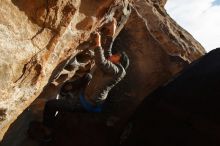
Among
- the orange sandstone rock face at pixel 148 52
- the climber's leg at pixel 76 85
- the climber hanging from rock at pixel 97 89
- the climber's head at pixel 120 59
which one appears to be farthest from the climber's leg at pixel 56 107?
the orange sandstone rock face at pixel 148 52

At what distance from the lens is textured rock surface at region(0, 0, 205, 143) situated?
383 centimetres

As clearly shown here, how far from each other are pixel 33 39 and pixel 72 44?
1435mm

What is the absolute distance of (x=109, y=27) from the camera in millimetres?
6801

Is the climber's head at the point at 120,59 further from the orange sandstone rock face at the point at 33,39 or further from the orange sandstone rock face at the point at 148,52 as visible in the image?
the orange sandstone rock face at the point at 148,52

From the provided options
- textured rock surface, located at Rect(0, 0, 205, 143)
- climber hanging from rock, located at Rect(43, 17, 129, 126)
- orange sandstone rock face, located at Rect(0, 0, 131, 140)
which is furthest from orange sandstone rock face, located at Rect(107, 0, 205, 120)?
orange sandstone rock face, located at Rect(0, 0, 131, 140)

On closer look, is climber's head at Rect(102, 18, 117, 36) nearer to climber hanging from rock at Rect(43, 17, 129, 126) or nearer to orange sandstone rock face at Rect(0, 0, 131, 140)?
climber hanging from rock at Rect(43, 17, 129, 126)

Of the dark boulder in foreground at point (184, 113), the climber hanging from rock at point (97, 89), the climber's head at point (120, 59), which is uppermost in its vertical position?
the climber's head at point (120, 59)

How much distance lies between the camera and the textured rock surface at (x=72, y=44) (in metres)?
3.83

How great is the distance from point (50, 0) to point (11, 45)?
2.38 ft

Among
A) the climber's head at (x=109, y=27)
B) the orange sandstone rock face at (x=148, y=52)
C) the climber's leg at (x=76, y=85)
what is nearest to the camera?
the climber's head at (x=109, y=27)

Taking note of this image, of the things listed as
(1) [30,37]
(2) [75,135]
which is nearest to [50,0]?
(1) [30,37]

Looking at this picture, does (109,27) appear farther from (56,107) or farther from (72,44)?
(56,107)

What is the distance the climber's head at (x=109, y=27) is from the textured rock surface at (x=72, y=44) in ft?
0.67

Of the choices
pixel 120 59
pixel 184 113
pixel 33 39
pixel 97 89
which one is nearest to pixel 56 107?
pixel 97 89
